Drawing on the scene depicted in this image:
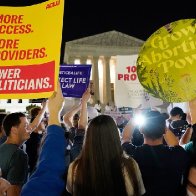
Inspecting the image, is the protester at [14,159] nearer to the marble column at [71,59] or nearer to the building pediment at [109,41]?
the marble column at [71,59]

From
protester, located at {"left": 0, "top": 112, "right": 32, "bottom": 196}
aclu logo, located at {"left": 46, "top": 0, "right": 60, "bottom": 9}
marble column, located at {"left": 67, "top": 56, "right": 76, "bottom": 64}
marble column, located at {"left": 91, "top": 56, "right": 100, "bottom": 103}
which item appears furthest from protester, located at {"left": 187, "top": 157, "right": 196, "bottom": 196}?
marble column, located at {"left": 91, "top": 56, "right": 100, "bottom": 103}

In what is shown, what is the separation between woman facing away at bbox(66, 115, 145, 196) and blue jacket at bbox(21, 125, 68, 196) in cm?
25

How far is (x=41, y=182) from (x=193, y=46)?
9.38ft

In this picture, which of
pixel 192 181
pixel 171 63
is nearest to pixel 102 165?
pixel 192 181

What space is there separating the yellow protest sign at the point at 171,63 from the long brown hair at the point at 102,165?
5.91 feet

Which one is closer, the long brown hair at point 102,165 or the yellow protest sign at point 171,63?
the long brown hair at point 102,165

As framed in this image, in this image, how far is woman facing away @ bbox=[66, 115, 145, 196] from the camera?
2.38m

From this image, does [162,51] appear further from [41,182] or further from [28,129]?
[41,182]

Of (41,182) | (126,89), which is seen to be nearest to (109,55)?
(126,89)

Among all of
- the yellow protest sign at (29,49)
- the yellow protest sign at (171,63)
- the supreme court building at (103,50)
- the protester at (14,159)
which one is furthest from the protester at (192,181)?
the supreme court building at (103,50)

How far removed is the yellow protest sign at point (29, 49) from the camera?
4.04m

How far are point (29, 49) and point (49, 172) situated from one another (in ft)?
8.43

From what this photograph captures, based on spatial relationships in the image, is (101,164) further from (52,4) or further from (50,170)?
(52,4)

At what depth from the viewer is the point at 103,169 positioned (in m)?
2.42
